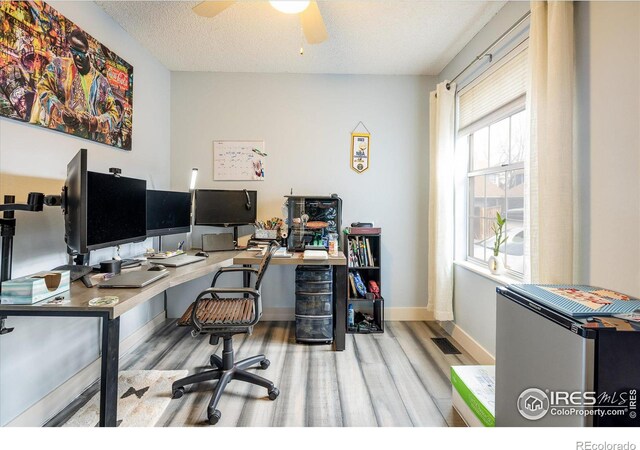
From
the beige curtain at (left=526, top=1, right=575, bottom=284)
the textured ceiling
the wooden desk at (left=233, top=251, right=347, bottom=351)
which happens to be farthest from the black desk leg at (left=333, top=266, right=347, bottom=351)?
the textured ceiling

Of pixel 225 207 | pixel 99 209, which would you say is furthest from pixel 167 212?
pixel 99 209

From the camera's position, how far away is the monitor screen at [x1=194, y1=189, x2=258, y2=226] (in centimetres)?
278

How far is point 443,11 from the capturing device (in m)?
2.05

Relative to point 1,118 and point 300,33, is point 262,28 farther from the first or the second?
point 1,118

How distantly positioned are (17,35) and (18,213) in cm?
91

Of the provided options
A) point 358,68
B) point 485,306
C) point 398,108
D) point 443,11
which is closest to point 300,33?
point 358,68

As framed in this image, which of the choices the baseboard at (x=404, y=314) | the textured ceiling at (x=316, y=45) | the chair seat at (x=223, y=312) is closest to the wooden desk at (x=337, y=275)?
the chair seat at (x=223, y=312)

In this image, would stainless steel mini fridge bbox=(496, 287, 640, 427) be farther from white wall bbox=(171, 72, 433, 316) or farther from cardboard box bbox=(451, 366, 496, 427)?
white wall bbox=(171, 72, 433, 316)

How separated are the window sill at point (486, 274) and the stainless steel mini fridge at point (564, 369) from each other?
91cm

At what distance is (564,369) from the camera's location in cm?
91

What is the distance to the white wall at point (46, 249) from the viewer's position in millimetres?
1462

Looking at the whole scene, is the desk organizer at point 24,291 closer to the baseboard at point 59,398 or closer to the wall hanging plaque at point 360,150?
the baseboard at point 59,398

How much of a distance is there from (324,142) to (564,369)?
2.58 meters

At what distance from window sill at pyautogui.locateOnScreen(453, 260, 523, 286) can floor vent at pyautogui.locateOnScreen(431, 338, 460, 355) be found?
2.26 ft
